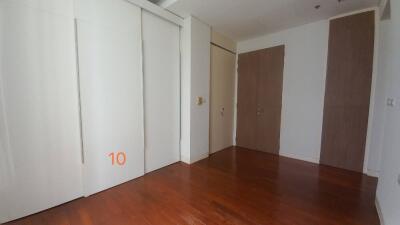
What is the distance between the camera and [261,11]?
8.94 ft

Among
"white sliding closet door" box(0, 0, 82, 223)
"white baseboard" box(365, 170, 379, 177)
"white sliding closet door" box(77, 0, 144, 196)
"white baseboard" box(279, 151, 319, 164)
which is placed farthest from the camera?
"white baseboard" box(279, 151, 319, 164)

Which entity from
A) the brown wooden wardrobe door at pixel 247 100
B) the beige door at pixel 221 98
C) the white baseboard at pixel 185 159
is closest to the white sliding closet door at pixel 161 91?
the white baseboard at pixel 185 159

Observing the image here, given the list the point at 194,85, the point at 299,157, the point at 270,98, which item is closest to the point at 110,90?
the point at 194,85

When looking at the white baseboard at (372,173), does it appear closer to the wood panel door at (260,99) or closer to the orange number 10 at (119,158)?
the wood panel door at (260,99)

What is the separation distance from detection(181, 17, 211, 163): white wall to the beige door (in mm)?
345

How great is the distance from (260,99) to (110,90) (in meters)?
3.10

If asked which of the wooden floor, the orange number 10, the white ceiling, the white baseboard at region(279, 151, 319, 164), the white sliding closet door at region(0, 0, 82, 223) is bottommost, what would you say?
the wooden floor

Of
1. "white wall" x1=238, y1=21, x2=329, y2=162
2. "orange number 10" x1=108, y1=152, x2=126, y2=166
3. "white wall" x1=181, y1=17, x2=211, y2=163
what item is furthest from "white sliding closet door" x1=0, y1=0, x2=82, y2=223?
"white wall" x1=238, y1=21, x2=329, y2=162

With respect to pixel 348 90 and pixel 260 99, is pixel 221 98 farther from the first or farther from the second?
pixel 348 90

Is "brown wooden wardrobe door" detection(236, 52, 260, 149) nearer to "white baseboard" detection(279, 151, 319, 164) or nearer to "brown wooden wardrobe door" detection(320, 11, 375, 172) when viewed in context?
"white baseboard" detection(279, 151, 319, 164)

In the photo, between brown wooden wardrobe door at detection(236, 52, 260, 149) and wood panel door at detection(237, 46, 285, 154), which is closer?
wood panel door at detection(237, 46, 285, 154)

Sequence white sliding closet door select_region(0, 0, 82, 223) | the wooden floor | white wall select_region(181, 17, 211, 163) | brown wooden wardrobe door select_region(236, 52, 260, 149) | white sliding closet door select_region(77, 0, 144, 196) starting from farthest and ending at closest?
1. brown wooden wardrobe door select_region(236, 52, 260, 149)
2. white wall select_region(181, 17, 211, 163)
3. white sliding closet door select_region(77, 0, 144, 196)
4. the wooden floor
5. white sliding closet door select_region(0, 0, 82, 223)

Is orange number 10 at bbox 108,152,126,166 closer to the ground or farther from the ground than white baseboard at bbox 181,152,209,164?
farther from the ground

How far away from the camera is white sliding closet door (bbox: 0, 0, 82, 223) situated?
1555 mm
